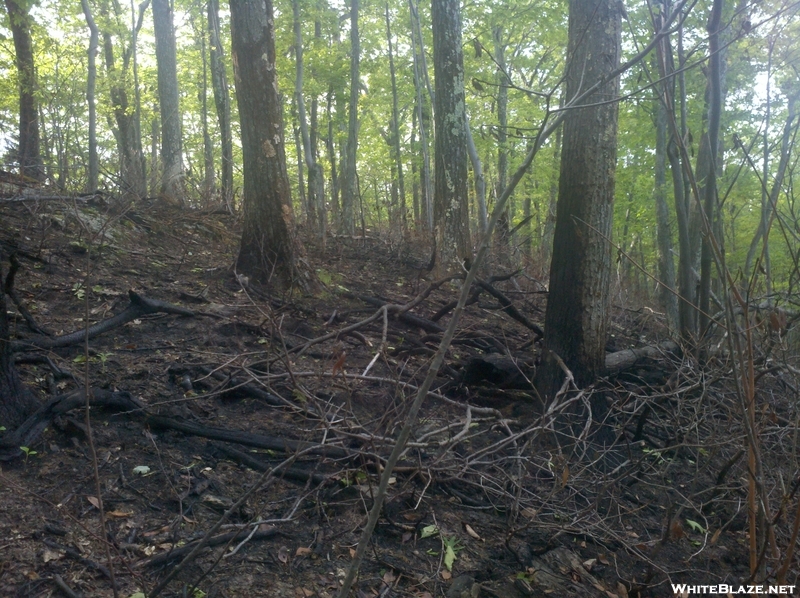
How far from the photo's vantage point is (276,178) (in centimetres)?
668

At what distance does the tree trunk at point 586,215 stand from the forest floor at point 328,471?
16.6 inches

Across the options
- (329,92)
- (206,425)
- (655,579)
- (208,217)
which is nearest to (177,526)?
(206,425)

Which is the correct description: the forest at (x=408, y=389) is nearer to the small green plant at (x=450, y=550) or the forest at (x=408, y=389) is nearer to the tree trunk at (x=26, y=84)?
the small green plant at (x=450, y=550)

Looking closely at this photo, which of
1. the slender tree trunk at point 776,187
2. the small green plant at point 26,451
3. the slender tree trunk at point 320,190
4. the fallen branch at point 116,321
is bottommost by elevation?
the small green plant at point 26,451

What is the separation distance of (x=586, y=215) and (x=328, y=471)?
2.74 metres

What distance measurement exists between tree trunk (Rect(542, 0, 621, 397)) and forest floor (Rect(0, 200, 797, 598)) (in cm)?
42

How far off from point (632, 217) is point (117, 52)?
19.6 metres

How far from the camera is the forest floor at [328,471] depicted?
283cm

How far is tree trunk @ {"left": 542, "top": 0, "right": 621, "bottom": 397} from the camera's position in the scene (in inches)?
180

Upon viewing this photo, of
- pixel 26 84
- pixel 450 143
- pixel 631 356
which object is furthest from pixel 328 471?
pixel 26 84

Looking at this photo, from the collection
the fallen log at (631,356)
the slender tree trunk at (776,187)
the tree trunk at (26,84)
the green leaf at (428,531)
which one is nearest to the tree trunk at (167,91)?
the tree trunk at (26,84)

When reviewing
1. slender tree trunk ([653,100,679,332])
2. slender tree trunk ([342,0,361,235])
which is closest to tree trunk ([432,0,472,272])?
slender tree trunk ([653,100,679,332])

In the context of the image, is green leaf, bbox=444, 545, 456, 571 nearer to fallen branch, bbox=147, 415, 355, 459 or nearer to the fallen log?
fallen branch, bbox=147, 415, 355, 459

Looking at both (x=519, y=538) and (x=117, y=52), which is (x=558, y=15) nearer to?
(x=519, y=538)
